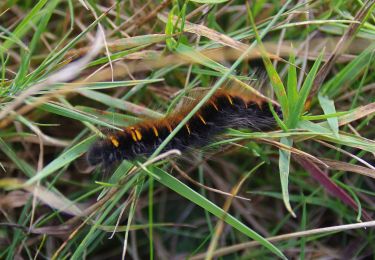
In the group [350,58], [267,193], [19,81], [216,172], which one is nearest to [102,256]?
[216,172]

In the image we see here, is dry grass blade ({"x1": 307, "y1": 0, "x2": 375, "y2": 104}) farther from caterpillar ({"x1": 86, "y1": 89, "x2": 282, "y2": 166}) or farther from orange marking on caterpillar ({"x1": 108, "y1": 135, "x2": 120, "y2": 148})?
orange marking on caterpillar ({"x1": 108, "y1": 135, "x2": 120, "y2": 148})

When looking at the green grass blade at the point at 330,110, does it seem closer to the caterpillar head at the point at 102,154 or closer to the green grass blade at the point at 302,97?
the green grass blade at the point at 302,97

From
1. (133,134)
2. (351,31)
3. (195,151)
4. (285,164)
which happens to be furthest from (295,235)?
(351,31)

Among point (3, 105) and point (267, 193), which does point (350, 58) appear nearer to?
point (267, 193)

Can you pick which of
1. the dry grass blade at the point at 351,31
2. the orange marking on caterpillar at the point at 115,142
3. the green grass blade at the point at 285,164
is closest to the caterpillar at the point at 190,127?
the orange marking on caterpillar at the point at 115,142

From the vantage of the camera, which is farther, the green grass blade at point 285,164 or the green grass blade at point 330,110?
the green grass blade at point 330,110

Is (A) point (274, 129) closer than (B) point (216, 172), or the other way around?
(A) point (274, 129)

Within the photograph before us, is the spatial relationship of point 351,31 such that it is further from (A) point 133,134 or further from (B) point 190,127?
(A) point 133,134
